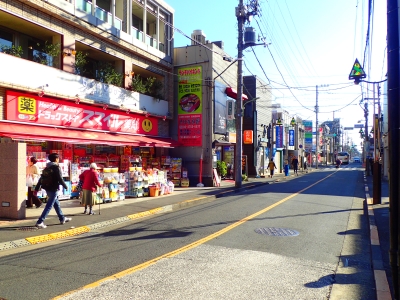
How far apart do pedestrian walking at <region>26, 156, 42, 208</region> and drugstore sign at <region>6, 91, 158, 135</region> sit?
6.19ft

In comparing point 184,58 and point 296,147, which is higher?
point 184,58

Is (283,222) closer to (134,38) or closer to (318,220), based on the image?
(318,220)

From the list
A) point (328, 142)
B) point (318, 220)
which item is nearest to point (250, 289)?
point (318, 220)

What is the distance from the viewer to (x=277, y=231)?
888 centimetres

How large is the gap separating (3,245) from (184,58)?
55.8ft

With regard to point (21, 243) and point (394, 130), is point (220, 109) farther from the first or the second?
point (394, 130)

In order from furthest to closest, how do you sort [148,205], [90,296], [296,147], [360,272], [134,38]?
[296,147], [134,38], [148,205], [360,272], [90,296]

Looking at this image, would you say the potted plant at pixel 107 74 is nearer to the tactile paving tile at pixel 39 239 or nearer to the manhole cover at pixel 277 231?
the tactile paving tile at pixel 39 239

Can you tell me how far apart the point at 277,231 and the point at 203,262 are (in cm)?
328

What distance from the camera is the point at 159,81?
21.3m

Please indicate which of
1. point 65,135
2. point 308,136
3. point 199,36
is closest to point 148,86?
point 199,36

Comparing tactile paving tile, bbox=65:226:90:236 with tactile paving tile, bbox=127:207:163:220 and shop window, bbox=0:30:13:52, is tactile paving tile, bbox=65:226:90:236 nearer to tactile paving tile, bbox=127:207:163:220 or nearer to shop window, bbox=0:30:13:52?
tactile paving tile, bbox=127:207:163:220

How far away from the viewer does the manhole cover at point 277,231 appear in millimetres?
8602

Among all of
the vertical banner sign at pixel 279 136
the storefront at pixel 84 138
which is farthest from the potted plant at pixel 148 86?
the vertical banner sign at pixel 279 136
